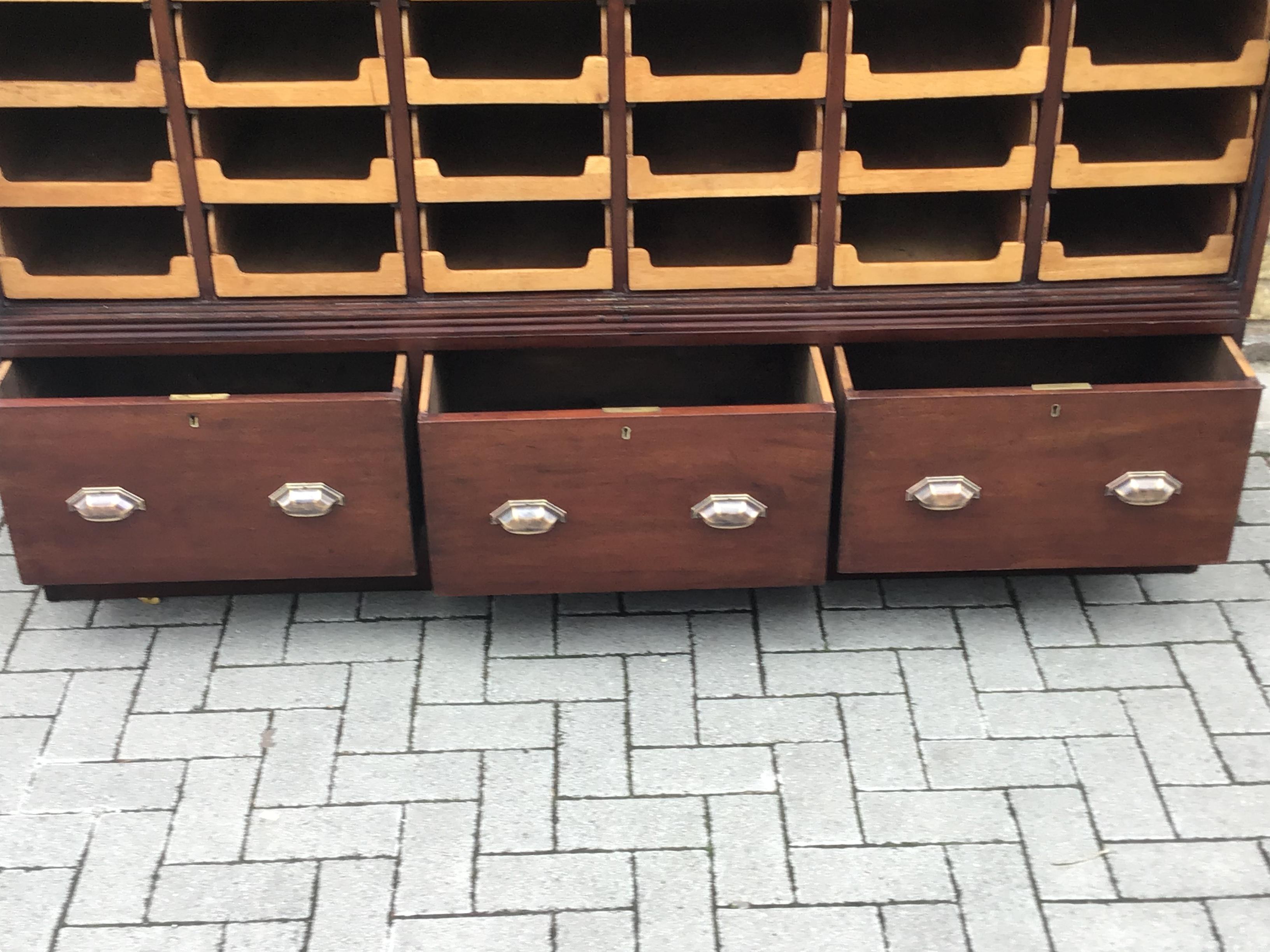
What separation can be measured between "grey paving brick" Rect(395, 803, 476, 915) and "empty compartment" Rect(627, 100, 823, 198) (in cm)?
118

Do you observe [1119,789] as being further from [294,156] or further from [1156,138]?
[294,156]

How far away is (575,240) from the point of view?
8.95 feet

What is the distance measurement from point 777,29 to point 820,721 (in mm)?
1381

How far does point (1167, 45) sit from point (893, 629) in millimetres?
1266

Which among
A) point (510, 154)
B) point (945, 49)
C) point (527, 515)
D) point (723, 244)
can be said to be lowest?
point (527, 515)

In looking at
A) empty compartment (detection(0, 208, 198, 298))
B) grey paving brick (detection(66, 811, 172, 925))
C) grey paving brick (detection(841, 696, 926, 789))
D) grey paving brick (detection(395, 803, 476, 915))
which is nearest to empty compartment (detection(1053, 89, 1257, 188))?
grey paving brick (detection(841, 696, 926, 789))

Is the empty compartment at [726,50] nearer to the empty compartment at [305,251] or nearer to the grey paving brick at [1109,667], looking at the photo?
the empty compartment at [305,251]

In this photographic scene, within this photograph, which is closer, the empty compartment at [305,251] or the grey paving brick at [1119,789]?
the grey paving brick at [1119,789]

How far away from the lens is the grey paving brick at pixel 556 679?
8.45 feet

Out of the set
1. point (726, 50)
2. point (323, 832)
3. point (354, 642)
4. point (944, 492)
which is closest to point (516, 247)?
point (726, 50)

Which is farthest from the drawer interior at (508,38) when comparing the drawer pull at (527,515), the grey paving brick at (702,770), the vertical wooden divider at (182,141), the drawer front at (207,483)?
the grey paving brick at (702,770)

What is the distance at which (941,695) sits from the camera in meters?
2.57

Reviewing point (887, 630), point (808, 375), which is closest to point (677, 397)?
point (808, 375)

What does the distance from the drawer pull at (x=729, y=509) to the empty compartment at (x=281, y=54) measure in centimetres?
94
